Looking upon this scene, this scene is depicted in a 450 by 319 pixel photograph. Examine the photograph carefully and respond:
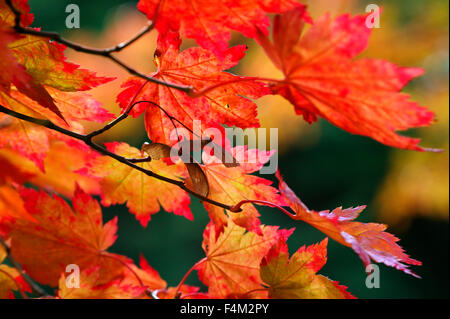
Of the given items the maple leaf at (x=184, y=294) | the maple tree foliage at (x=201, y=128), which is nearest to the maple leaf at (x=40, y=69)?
the maple tree foliage at (x=201, y=128)

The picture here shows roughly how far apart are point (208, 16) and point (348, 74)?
0.15 meters

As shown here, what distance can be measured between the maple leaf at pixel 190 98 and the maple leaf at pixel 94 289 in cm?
24

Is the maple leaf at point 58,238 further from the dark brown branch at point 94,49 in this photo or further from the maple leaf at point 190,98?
the dark brown branch at point 94,49

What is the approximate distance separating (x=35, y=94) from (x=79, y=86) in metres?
0.07

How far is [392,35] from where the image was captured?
11.5ft

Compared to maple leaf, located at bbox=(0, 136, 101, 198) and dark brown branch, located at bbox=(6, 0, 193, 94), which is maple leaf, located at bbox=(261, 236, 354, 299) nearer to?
dark brown branch, located at bbox=(6, 0, 193, 94)

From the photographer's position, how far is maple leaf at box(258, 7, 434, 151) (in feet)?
1.15

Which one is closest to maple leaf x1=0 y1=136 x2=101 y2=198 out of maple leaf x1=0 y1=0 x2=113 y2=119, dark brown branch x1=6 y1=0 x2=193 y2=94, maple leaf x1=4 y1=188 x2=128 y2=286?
maple leaf x1=4 y1=188 x2=128 y2=286

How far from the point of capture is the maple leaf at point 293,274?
55 cm

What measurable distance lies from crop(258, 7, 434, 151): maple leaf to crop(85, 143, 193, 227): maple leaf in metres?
0.32

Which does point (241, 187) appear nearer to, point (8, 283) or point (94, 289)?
point (94, 289)

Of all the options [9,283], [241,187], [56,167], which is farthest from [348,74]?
[56,167]

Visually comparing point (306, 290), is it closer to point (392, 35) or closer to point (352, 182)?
point (392, 35)

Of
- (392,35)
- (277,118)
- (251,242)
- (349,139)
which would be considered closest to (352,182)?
(349,139)
